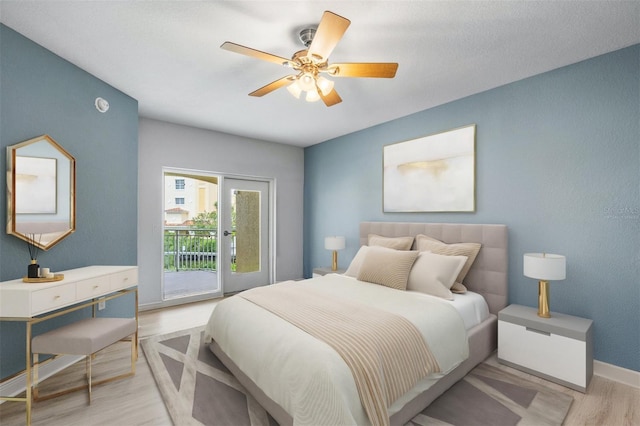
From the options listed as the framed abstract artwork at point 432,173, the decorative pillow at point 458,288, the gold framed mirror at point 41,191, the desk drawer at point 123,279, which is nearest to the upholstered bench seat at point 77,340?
the desk drawer at point 123,279

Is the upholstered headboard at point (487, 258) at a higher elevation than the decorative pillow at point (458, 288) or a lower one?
higher

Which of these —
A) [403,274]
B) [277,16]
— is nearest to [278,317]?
[403,274]

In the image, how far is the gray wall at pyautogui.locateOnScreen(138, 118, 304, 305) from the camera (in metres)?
3.98

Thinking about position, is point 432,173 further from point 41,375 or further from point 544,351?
point 41,375

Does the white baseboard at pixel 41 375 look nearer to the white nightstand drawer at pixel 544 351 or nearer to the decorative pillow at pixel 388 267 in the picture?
the decorative pillow at pixel 388 267

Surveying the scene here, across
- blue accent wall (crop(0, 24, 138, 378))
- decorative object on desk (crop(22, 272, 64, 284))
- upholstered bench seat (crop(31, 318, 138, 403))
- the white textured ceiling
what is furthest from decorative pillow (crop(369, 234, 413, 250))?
decorative object on desk (crop(22, 272, 64, 284))

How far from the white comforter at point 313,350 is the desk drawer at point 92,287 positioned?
2.94 ft

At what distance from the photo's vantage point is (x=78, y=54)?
2.43 meters

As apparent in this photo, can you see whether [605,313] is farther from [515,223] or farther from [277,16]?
[277,16]

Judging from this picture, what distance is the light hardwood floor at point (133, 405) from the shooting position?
6.13ft

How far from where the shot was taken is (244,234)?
5.02 m

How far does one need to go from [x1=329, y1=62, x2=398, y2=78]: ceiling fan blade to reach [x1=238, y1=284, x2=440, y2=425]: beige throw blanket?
169 centimetres

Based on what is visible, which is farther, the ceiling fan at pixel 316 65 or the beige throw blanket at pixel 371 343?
the ceiling fan at pixel 316 65

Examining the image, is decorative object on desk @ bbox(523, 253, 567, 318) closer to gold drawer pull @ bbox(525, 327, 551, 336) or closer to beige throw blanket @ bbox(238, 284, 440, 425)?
gold drawer pull @ bbox(525, 327, 551, 336)
